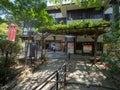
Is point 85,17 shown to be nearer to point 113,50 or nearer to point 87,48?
point 87,48

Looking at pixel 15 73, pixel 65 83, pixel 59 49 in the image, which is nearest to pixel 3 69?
pixel 15 73

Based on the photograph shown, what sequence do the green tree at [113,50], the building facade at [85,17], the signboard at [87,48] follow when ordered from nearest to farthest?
the green tree at [113,50]
the building facade at [85,17]
the signboard at [87,48]

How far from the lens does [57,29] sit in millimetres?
14781

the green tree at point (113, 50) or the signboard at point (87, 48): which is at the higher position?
the green tree at point (113, 50)

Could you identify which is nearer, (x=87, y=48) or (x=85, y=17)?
(x=87, y=48)

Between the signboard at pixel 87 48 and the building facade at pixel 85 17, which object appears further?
the signboard at pixel 87 48

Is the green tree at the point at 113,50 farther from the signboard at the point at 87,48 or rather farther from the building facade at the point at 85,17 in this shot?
the signboard at the point at 87,48

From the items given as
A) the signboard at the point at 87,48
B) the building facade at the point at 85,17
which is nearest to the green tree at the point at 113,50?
the building facade at the point at 85,17

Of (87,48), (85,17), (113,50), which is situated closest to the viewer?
(113,50)

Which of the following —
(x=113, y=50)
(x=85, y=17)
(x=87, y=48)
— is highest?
(x=85, y=17)

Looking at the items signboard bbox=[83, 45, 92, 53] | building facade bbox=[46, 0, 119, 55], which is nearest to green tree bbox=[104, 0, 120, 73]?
building facade bbox=[46, 0, 119, 55]

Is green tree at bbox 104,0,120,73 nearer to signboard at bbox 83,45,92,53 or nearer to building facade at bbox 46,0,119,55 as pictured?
building facade at bbox 46,0,119,55

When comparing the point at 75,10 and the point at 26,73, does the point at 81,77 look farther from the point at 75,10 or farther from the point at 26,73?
the point at 75,10

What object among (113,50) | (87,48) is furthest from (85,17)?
(113,50)
